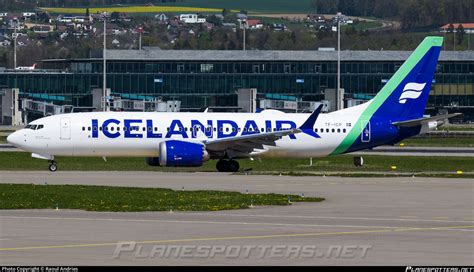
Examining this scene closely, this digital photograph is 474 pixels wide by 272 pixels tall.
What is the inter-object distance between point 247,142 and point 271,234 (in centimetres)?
3412

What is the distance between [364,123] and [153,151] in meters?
12.5

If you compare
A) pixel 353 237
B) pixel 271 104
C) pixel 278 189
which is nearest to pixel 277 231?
pixel 353 237

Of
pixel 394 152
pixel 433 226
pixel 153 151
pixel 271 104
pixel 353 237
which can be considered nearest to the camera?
pixel 353 237

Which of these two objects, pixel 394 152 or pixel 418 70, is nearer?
pixel 418 70

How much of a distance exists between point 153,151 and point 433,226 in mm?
32661

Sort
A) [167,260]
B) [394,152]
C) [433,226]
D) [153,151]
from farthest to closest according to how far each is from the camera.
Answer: [394,152] → [153,151] → [433,226] → [167,260]

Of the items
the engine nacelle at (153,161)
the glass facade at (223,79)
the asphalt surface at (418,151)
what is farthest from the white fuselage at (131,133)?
the glass facade at (223,79)

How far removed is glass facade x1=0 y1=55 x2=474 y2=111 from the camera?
15725 cm

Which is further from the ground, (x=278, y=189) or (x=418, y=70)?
(x=418, y=70)

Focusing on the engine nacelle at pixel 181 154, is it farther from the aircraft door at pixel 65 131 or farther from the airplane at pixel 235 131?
the aircraft door at pixel 65 131

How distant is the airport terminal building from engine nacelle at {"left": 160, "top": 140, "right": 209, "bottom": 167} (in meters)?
85.8

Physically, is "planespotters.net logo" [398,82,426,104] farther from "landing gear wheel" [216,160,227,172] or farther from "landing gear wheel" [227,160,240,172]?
"landing gear wheel" [216,160,227,172]

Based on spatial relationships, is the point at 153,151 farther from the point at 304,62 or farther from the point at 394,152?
the point at 304,62

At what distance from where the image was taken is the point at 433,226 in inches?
1561
